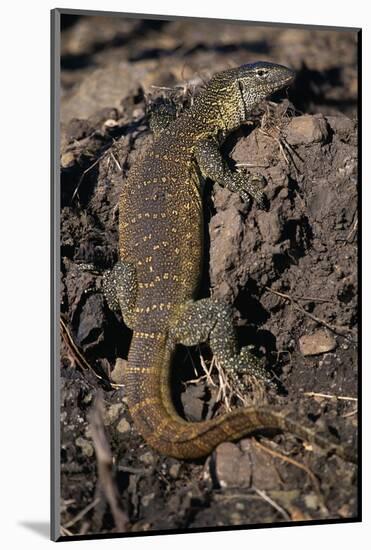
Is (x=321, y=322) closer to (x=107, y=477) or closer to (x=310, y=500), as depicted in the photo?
(x=310, y=500)

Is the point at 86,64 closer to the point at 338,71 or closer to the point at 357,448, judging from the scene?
the point at 338,71

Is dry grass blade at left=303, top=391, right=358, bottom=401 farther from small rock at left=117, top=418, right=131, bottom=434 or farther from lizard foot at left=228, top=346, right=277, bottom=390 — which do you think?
small rock at left=117, top=418, right=131, bottom=434

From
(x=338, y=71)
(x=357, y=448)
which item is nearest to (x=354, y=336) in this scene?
(x=357, y=448)

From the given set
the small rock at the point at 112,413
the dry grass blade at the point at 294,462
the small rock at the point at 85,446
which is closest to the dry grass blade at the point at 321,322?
the dry grass blade at the point at 294,462

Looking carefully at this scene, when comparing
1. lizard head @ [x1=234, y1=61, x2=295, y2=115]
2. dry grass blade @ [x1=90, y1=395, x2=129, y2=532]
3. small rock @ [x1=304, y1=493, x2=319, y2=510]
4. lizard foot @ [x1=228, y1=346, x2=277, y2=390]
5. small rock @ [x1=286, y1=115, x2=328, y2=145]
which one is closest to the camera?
dry grass blade @ [x1=90, y1=395, x2=129, y2=532]

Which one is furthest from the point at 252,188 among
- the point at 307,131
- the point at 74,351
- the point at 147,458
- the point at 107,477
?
the point at 107,477

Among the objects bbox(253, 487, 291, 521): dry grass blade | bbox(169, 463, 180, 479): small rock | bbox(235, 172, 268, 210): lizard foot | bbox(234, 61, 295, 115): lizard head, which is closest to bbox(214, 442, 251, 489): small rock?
bbox(253, 487, 291, 521): dry grass blade

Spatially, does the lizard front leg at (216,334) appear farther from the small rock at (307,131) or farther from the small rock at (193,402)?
the small rock at (307,131)
